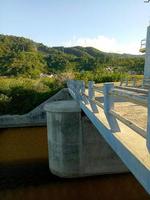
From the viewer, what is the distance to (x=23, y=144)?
2267 centimetres

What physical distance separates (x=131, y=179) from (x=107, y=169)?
50.7 inches

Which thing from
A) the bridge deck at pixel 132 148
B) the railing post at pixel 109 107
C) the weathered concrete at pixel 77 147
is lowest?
the weathered concrete at pixel 77 147

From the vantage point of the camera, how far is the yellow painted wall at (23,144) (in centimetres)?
1938

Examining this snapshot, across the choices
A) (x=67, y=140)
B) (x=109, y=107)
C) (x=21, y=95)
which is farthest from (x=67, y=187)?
(x=21, y=95)

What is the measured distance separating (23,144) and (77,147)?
8852mm

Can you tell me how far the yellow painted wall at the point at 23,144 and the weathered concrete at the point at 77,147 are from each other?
174 inches

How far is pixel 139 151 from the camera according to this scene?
15.9 feet

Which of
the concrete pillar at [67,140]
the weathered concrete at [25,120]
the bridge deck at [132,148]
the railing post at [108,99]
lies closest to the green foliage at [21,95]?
the weathered concrete at [25,120]

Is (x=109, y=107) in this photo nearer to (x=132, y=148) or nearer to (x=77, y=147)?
(x=132, y=148)

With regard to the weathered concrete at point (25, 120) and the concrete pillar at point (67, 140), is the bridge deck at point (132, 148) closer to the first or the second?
the concrete pillar at point (67, 140)

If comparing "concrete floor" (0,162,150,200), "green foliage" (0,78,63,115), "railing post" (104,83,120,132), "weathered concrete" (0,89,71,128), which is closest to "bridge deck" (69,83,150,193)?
"railing post" (104,83,120,132)

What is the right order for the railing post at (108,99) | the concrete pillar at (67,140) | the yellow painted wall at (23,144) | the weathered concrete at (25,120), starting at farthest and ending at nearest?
1. the weathered concrete at (25,120)
2. the yellow painted wall at (23,144)
3. the concrete pillar at (67,140)
4. the railing post at (108,99)

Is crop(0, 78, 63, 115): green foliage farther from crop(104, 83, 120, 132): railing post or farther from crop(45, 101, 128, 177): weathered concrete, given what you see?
crop(104, 83, 120, 132): railing post

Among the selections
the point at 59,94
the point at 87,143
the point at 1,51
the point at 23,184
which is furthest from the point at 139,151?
the point at 1,51
